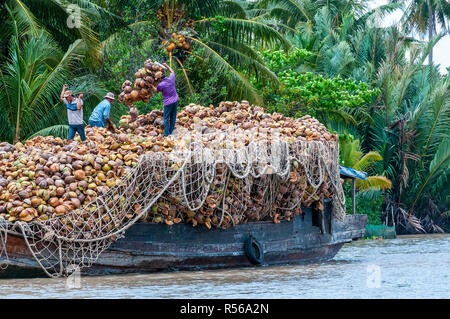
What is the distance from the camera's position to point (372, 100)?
24688mm

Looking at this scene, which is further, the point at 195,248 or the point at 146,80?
the point at 146,80

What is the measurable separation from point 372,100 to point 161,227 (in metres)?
15.2

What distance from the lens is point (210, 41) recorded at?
1930 cm

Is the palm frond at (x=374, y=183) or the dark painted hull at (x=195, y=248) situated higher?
the palm frond at (x=374, y=183)

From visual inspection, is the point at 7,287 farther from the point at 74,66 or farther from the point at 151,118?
the point at 74,66

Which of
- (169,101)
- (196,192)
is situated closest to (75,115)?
(169,101)

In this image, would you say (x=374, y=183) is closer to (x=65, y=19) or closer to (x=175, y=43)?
(x=175, y=43)

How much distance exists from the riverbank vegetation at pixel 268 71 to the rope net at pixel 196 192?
5124 mm

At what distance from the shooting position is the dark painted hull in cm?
1049

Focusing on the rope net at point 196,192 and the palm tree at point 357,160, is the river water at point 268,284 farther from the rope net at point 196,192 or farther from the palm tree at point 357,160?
the palm tree at point 357,160

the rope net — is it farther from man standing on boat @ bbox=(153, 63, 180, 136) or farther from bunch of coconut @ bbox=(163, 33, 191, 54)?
bunch of coconut @ bbox=(163, 33, 191, 54)

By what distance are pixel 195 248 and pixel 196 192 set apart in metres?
0.91

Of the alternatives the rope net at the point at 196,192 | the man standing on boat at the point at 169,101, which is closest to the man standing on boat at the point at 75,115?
the man standing on boat at the point at 169,101

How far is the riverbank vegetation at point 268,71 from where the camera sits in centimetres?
1669
